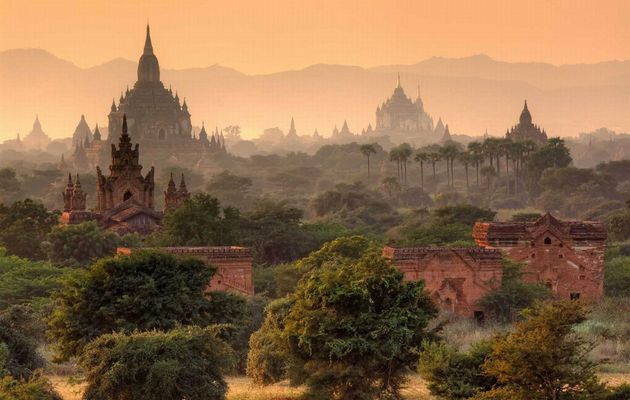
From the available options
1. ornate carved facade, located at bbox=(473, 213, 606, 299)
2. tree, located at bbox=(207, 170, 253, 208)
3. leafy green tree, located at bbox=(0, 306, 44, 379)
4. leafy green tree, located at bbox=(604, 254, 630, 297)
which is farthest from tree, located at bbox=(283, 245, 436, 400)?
tree, located at bbox=(207, 170, 253, 208)

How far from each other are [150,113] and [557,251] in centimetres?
10856

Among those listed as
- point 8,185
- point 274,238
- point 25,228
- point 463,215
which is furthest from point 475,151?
point 25,228

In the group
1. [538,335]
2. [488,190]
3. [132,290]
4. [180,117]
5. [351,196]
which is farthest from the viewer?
[180,117]

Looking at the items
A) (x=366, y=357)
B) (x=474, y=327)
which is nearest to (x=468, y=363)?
(x=366, y=357)

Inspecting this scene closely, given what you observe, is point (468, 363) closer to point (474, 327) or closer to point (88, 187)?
point (474, 327)

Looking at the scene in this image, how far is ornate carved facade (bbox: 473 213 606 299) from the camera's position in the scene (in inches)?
1751

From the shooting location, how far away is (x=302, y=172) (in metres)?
157

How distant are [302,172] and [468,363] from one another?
132866 mm

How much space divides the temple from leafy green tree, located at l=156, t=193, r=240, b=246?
4548 mm

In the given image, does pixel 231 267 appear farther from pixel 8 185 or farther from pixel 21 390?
pixel 8 185

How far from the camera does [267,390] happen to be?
29406mm

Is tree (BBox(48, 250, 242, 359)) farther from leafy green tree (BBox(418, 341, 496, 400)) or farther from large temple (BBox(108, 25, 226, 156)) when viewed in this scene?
large temple (BBox(108, 25, 226, 156))

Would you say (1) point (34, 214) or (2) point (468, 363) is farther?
(1) point (34, 214)

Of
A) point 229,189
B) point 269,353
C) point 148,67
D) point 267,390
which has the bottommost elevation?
point 267,390
